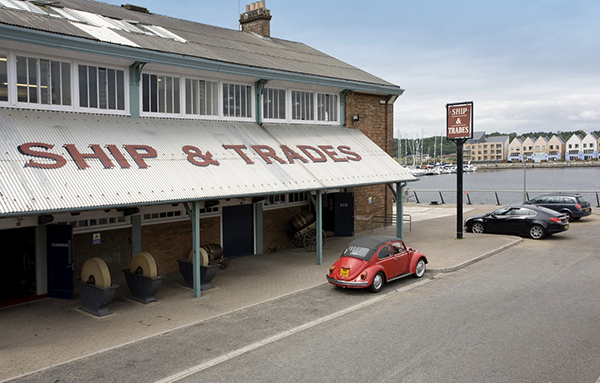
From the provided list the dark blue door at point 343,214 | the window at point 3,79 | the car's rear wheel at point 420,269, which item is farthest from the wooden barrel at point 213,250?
the dark blue door at point 343,214

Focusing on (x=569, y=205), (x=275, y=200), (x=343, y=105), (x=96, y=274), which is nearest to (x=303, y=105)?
(x=343, y=105)

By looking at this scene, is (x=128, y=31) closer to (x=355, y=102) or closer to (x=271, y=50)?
(x=271, y=50)

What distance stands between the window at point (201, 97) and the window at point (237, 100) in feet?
1.35

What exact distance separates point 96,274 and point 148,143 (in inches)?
156

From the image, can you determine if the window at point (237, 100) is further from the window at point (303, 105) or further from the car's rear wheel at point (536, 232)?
the car's rear wheel at point (536, 232)

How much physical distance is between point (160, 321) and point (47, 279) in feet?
13.3

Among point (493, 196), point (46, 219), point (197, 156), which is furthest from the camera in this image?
point (493, 196)

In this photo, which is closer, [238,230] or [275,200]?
[238,230]

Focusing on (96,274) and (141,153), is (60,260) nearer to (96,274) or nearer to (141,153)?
(96,274)

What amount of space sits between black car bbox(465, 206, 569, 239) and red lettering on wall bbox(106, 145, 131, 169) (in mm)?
16997

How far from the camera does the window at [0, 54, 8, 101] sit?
12406mm

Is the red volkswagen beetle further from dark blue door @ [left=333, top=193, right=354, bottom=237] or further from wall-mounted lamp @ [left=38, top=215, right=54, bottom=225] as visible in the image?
dark blue door @ [left=333, top=193, right=354, bottom=237]

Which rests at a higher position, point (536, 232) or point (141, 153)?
point (141, 153)

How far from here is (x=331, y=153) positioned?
1877 centimetres
